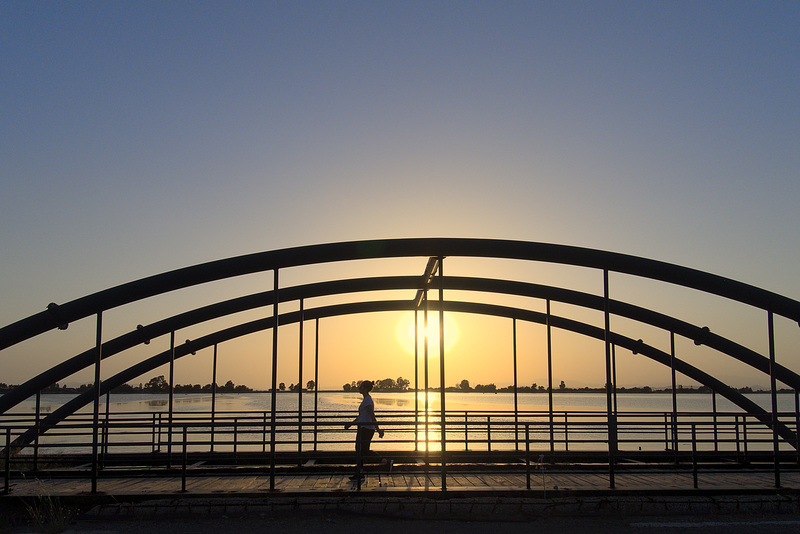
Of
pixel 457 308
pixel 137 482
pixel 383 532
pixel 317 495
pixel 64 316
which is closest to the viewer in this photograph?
pixel 383 532

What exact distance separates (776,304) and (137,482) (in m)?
9.94

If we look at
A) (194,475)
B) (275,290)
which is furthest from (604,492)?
(194,475)

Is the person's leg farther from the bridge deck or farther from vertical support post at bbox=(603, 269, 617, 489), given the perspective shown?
vertical support post at bbox=(603, 269, 617, 489)

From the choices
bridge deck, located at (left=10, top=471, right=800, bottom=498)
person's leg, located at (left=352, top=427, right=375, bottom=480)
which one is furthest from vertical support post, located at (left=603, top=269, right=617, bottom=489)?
person's leg, located at (left=352, top=427, right=375, bottom=480)

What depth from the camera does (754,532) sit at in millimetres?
8508

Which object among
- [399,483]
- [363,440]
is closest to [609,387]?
[399,483]

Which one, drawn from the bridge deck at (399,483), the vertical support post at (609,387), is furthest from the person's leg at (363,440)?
the vertical support post at (609,387)

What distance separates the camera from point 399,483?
424 inches

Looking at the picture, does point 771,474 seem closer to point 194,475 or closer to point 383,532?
point 383,532

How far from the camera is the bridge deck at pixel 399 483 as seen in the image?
9852 millimetres

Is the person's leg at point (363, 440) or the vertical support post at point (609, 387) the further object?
the person's leg at point (363, 440)

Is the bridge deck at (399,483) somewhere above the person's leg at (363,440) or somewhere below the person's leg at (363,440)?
below

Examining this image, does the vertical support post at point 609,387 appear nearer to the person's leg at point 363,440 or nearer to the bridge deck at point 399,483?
the bridge deck at point 399,483

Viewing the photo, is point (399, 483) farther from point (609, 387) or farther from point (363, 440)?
Result: point (609, 387)
